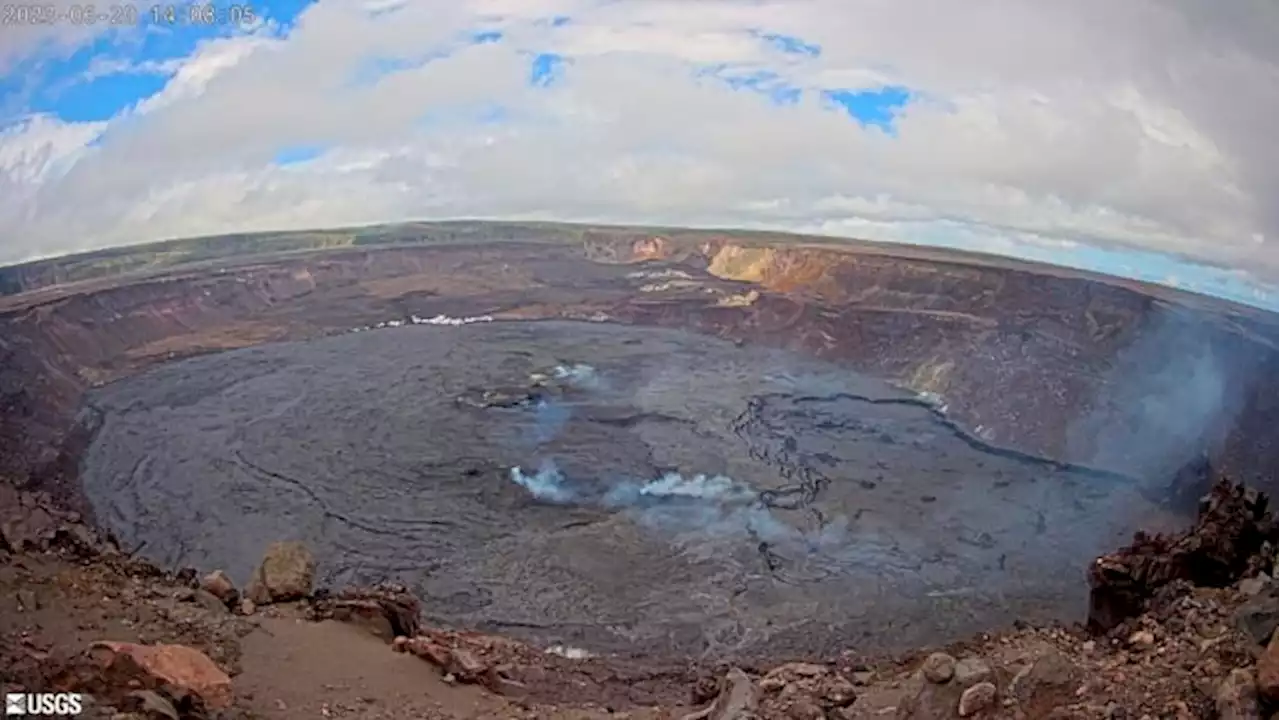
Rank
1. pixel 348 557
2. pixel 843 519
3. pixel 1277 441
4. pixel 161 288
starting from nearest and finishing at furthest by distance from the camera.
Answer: pixel 348 557, pixel 1277 441, pixel 843 519, pixel 161 288

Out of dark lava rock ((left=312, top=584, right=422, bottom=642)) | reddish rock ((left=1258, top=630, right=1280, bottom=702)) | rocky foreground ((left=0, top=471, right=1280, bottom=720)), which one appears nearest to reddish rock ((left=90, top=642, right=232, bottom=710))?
rocky foreground ((left=0, top=471, right=1280, bottom=720))

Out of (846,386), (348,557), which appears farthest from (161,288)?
(846,386)

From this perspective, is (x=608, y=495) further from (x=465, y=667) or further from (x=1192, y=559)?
(x=1192, y=559)

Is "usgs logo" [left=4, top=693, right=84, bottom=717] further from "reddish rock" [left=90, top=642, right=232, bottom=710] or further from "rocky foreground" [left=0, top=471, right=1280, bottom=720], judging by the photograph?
"reddish rock" [left=90, top=642, right=232, bottom=710]

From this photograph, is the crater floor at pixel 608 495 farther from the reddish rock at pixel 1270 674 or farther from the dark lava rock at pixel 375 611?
the reddish rock at pixel 1270 674

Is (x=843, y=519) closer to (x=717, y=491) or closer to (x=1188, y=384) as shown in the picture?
(x=717, y=491)
